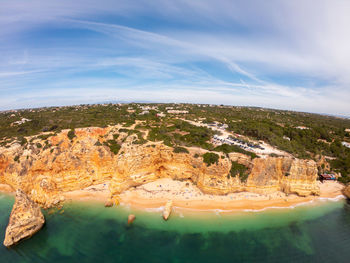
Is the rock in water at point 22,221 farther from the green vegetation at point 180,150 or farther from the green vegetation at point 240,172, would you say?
the green vegetation at point 240,172

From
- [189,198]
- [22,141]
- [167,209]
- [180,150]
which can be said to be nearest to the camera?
[167,209]

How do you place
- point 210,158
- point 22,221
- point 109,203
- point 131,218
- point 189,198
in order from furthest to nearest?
point 210,158 → point 189,198 → point 109,203 → point 131,218 → point 22,221

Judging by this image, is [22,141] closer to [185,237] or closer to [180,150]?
[180,150]

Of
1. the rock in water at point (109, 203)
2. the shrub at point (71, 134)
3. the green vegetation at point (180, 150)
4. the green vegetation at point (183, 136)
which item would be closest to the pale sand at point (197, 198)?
the rock in water at point (109, 203)

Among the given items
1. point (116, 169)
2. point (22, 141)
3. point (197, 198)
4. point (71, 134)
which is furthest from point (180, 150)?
point (22, 141)

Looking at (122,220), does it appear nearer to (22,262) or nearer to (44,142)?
(22,262)

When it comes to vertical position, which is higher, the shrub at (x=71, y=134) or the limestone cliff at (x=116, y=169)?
the shrub at (x=71, y=134)

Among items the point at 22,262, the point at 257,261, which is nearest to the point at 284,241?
the point at 257,261
